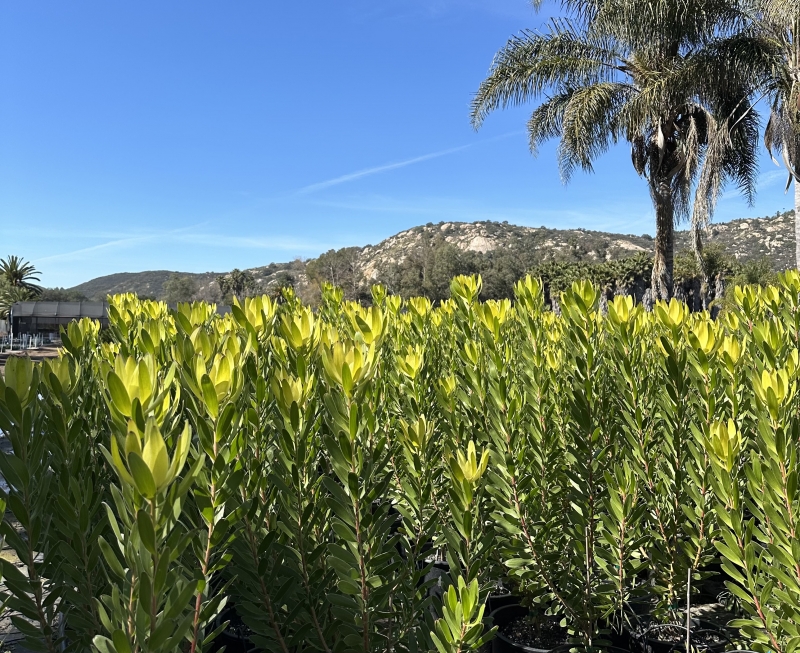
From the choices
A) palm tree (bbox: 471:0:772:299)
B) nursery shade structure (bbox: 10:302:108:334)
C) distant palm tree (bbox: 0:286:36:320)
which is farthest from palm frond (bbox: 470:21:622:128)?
distant palm tree (bbox: 0:286:36:320)

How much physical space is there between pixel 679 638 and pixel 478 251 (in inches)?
3167

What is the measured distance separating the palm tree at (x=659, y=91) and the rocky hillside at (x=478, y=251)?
45.5 m

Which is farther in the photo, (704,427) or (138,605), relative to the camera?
(704,427)

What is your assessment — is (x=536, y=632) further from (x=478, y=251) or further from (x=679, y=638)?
(x=478, y=251)

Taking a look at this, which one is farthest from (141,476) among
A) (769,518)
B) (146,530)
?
(769,518)

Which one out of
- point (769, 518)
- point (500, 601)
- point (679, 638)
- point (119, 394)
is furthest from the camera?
point (500, 601)

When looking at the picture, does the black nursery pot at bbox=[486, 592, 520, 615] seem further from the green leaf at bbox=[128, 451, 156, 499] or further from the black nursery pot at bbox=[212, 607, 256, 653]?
the green leaf at bbox=[128, 451, 156, 499]

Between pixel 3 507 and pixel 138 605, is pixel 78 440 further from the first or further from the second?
pixel 138 605

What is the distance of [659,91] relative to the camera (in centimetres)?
1179

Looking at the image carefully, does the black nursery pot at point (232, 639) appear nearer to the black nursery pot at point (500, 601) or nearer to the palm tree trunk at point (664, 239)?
the black nursery pot at point (500, 601)

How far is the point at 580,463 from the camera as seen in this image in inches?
66.9

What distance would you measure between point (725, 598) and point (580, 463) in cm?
107

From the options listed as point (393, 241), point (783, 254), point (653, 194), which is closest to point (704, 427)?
point (653, 194)

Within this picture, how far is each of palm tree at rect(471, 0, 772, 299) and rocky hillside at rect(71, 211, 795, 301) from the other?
149 ft
